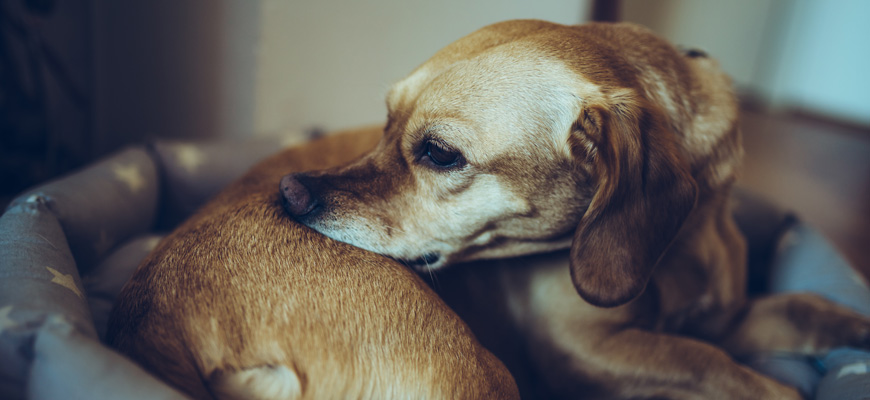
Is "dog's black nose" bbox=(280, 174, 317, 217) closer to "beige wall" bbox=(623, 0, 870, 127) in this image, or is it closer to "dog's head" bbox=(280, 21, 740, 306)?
"dog's head" bbox=(280, 21, 740, 306)

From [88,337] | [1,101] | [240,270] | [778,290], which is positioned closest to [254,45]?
[1,101]

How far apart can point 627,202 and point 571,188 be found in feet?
0.40

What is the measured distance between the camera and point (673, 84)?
123 cm

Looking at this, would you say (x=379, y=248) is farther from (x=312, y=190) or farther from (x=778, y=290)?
(x=778, y=290)

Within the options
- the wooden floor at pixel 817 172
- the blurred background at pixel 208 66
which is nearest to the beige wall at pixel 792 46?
the wooden floor at pixel 817 172

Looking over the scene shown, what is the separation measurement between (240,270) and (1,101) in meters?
1.63

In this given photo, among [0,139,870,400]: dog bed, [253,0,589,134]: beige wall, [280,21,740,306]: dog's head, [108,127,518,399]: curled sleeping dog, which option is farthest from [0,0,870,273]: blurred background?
[108,127,518,399]: curled sleeping dog

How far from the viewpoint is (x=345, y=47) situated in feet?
7.48

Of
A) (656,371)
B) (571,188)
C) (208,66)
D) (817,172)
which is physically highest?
(571,188)

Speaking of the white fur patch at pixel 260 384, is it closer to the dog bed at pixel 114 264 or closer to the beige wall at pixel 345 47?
the dog bed at pixel 114 264

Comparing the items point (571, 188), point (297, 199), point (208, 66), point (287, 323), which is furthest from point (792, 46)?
point (287, 323)

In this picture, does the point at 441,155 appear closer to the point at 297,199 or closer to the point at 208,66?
the point at 297,199

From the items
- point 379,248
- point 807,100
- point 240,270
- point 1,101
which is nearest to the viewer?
point 240,270

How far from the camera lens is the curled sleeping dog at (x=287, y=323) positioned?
937 millimetres
